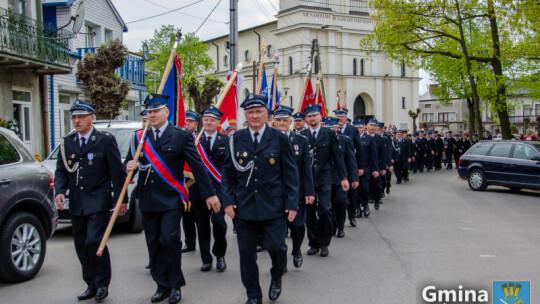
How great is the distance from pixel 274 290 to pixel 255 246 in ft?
1.79

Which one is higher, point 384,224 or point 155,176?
point 155,176

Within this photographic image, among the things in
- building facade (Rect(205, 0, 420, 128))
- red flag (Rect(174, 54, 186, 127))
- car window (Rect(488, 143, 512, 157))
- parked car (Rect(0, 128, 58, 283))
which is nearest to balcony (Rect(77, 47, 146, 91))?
car window (Rect(488, 143, 512, 157))

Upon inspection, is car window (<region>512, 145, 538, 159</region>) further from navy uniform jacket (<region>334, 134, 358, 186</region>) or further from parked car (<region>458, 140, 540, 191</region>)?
navy uniform jacket (<region>334, 134, 358, 186</region>)

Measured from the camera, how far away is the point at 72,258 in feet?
25.0

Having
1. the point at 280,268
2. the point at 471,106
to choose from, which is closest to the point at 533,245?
the point at 280,268

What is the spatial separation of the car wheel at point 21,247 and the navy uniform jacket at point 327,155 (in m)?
3.98

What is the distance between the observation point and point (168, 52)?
48.5m

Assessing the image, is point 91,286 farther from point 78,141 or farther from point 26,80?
point 26,80

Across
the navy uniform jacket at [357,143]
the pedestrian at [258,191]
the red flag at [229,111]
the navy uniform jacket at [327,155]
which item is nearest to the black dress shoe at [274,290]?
→ the pedestrian at [258,191]

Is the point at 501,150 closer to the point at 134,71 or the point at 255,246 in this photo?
the point at 255,246

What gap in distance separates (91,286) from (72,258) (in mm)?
2239

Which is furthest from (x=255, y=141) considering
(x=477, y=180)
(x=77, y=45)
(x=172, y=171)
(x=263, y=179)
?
(x=77, y=45)

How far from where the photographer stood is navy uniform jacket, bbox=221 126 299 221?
17.2ft

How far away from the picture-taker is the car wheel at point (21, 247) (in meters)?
6.08
